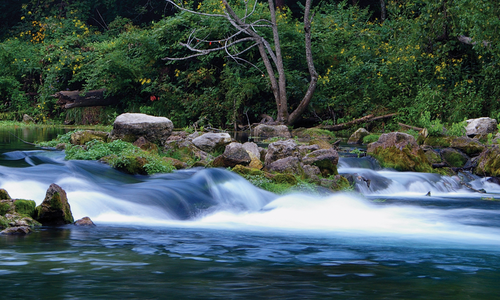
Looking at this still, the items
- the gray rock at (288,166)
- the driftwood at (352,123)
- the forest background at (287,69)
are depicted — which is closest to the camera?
the gray rock at (288,166)

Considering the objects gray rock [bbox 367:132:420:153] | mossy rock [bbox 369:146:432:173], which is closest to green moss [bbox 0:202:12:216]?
mossy rock [bbox 369:146:432:173]

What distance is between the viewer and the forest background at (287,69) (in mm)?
18469

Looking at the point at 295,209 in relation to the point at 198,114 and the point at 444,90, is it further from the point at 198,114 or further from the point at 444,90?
the point at 198,114

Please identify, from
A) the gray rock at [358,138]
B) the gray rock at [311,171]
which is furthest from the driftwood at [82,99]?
the gray rock at [311,171]

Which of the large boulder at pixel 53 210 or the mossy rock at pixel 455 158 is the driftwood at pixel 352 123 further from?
Result: the large boulder at pixel 53 210

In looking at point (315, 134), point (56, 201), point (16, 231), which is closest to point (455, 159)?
point (315, 134)

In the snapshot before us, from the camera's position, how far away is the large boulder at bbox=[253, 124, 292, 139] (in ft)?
59.5

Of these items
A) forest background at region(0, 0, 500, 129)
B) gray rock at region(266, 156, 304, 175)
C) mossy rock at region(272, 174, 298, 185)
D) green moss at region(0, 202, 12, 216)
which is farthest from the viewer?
forest background at region(0, 0, 500, 129)

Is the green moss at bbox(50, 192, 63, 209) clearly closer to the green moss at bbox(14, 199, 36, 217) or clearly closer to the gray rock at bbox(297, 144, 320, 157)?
the green moss at bbox(14, 199, 36, 217)

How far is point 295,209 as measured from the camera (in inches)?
328

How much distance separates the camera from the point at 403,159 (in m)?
12.4

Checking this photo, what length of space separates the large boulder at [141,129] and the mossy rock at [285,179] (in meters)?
3.32

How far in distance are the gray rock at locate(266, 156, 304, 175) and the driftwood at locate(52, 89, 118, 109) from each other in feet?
47.5

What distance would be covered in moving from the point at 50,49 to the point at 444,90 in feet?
55.1
